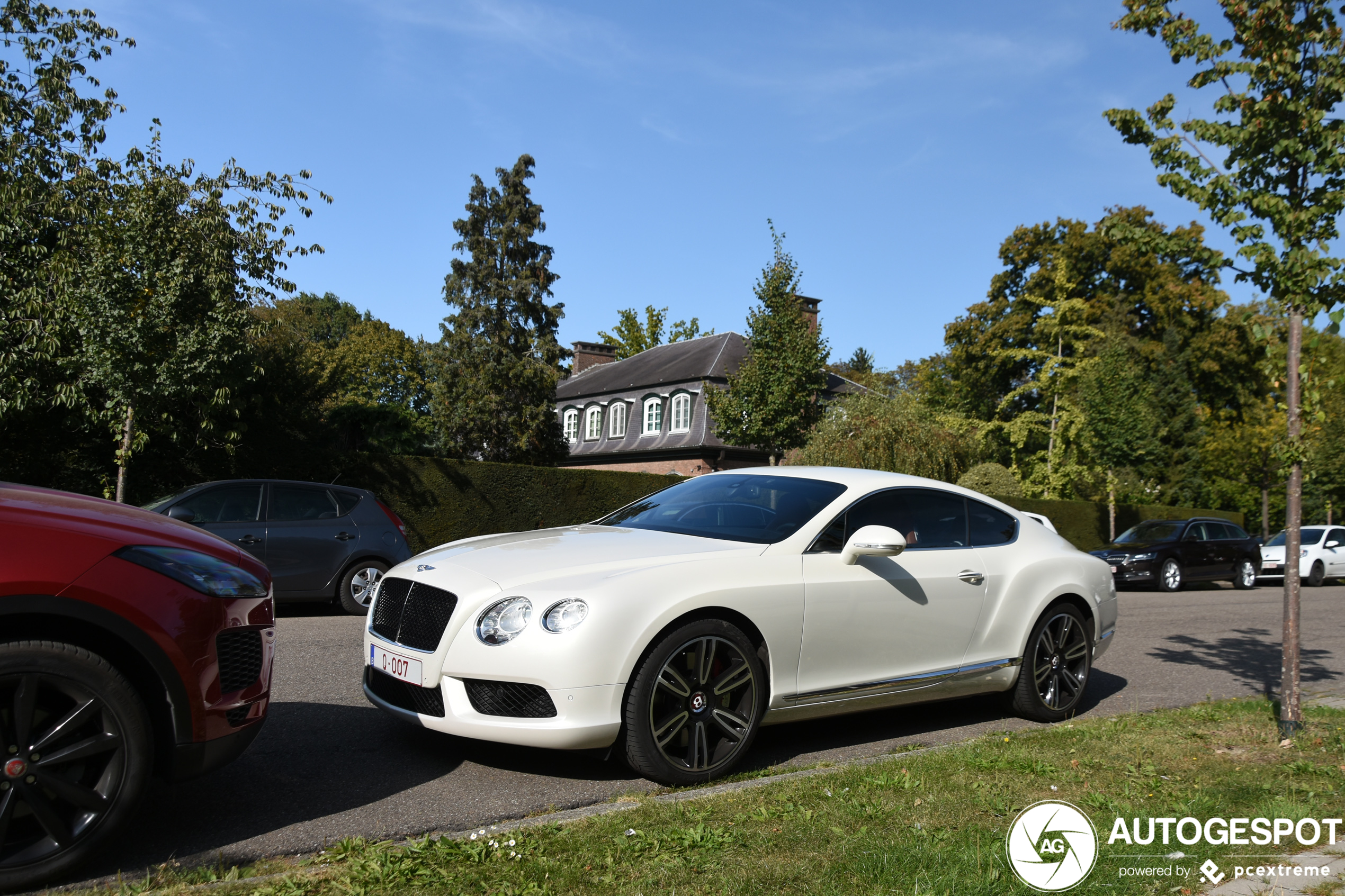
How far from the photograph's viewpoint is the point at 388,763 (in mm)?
5062

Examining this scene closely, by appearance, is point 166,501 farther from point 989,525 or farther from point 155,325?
point 989,525

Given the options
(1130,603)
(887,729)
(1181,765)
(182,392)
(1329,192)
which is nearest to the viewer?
(1181,765)

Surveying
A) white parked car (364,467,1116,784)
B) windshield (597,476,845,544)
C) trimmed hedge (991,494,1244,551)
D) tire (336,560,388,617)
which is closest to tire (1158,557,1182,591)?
trimmed hedge (991,494,1244,551)

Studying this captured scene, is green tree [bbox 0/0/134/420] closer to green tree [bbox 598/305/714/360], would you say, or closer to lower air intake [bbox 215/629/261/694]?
lower air intake [bbox 215/629/261/694]

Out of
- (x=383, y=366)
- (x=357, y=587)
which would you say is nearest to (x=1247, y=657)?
(x=357, y=587)

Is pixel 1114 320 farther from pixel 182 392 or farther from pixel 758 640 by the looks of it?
pixel 758 640

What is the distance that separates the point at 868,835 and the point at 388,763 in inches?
97.3

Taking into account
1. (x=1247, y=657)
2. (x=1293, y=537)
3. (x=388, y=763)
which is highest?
(x=1293, y=537)

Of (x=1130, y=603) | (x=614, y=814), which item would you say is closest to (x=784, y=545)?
(x=614, y=814)

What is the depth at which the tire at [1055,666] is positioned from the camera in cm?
657

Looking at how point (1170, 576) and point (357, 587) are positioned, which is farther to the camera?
point (1170, 576)

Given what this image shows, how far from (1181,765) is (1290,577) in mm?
1586

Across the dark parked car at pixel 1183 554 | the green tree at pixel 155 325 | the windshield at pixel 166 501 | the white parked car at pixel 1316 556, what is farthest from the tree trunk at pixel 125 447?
the white parked car at pixel 1316 556

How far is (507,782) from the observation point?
15.7 ft
